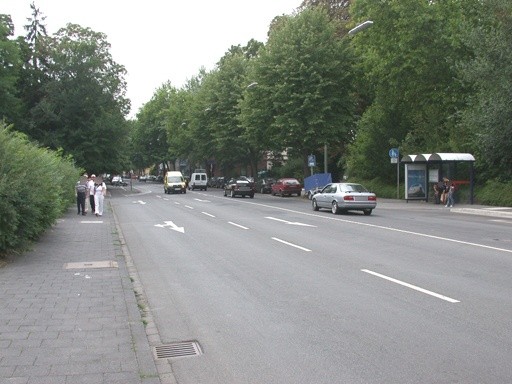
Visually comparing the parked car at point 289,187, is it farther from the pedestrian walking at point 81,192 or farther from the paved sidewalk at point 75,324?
the paved sidewalk at point 75,324

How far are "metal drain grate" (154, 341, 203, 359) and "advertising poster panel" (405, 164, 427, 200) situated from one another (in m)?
28.5

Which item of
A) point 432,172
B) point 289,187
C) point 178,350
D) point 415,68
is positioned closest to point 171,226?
point 178,350

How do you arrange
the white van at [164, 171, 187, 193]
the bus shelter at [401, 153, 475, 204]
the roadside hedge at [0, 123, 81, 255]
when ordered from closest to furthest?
the roadside hedge at [0, 123, 81, 255] < the bus shelter at [401, 153, 475, 204] < the white van at [164, 171, 187, 193]

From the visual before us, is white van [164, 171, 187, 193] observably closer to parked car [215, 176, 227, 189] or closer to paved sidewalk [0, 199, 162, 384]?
parked car [215, 176, 227, 189]

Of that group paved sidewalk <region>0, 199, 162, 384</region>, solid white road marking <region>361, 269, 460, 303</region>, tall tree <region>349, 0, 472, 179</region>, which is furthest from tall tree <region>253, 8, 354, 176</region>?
solid white road marking <region>361, 269, 460, 303</region>

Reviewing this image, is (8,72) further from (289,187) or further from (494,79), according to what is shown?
(494,79)

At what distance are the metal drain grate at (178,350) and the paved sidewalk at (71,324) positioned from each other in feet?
0.57

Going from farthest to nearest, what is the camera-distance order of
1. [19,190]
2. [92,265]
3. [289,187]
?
1. [289,187]
2. [19,190]
3. [92,265]

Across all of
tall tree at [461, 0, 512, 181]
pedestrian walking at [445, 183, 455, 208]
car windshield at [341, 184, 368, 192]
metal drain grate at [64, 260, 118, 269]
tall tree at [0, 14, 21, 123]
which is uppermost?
tall tree at [0, 14, 21, 123]

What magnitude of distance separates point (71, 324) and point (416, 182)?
29.4 meters

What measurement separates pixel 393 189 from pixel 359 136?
5.03m

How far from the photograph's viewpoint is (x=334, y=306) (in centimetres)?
777

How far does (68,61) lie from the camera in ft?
182

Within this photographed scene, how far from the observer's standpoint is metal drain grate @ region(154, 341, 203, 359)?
5.86 meters
